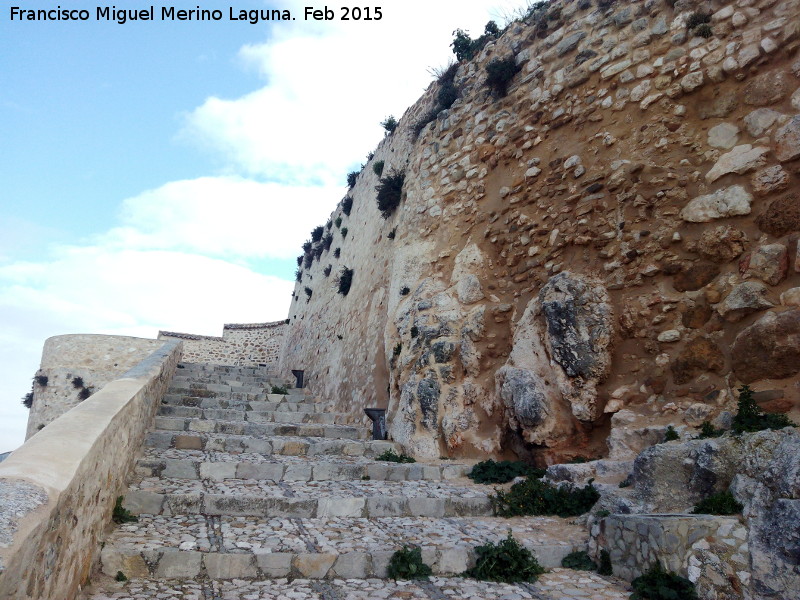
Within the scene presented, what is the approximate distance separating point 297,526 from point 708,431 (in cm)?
336

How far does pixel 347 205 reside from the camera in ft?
49.7

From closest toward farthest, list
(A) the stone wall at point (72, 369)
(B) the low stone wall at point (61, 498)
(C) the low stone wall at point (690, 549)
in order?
(B) the low stone wall at point (61, 498), (C) the low stone wall at point (690, 549), (A) the stone wall at point (72, 369)

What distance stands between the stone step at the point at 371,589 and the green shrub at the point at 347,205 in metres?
12.2

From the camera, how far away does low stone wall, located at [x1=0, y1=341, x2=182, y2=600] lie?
1.94m

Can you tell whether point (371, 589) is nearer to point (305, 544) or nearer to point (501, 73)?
point (305, 544)

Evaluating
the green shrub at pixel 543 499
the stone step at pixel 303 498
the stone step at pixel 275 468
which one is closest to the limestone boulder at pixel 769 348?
the green shrub at pixel 543 499

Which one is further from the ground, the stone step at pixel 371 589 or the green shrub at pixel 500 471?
the green shrub at pixel 500 471

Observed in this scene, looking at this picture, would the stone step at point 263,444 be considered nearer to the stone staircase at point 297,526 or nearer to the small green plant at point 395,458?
the stone staircase at point 297,526

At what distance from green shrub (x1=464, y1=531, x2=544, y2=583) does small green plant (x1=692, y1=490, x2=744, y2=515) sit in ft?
3.78

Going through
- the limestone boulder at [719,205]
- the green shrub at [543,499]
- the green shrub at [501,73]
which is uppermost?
the green shrub at [501,73]

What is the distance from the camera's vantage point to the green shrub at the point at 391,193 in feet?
34.1

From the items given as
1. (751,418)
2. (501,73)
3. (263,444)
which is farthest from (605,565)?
(501,73)

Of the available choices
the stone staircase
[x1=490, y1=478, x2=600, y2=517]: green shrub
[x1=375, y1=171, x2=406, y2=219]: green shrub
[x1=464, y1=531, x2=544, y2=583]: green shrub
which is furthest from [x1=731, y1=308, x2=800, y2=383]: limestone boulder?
[x1=375, y1=171, x2=406, y2=219]: green shrub

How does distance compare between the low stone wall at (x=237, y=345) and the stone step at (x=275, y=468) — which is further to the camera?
the low stone wall at (x=237, y=345)
